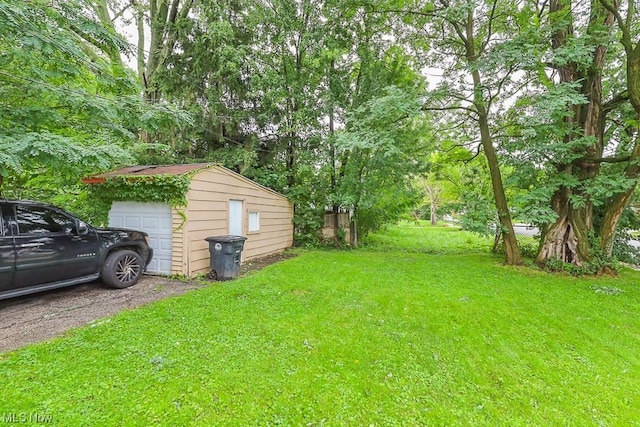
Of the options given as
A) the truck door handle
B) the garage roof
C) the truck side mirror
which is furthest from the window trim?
the truck door handle

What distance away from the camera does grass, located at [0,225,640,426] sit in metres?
2.04

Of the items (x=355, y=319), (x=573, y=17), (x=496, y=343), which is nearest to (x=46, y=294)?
(x=355, y=319)

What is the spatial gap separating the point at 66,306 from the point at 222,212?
10.7 ft

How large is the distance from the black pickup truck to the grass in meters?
1.35

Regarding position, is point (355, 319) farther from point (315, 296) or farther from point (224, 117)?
point (224, 117)

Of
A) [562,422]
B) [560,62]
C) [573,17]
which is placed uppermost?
[573,17]

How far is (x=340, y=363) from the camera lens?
267 centimetres

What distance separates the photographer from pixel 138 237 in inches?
203

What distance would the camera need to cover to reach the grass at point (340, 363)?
2.04 metres

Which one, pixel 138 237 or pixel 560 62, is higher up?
pixel 560 62

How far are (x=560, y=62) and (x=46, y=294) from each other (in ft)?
33.6

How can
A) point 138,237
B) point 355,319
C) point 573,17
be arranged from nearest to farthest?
point 355,319
point 138,237
point 573,17

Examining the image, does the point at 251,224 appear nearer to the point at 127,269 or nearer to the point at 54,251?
the point at 127,269

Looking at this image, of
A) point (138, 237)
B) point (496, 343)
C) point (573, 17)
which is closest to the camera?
point (496, 343)
